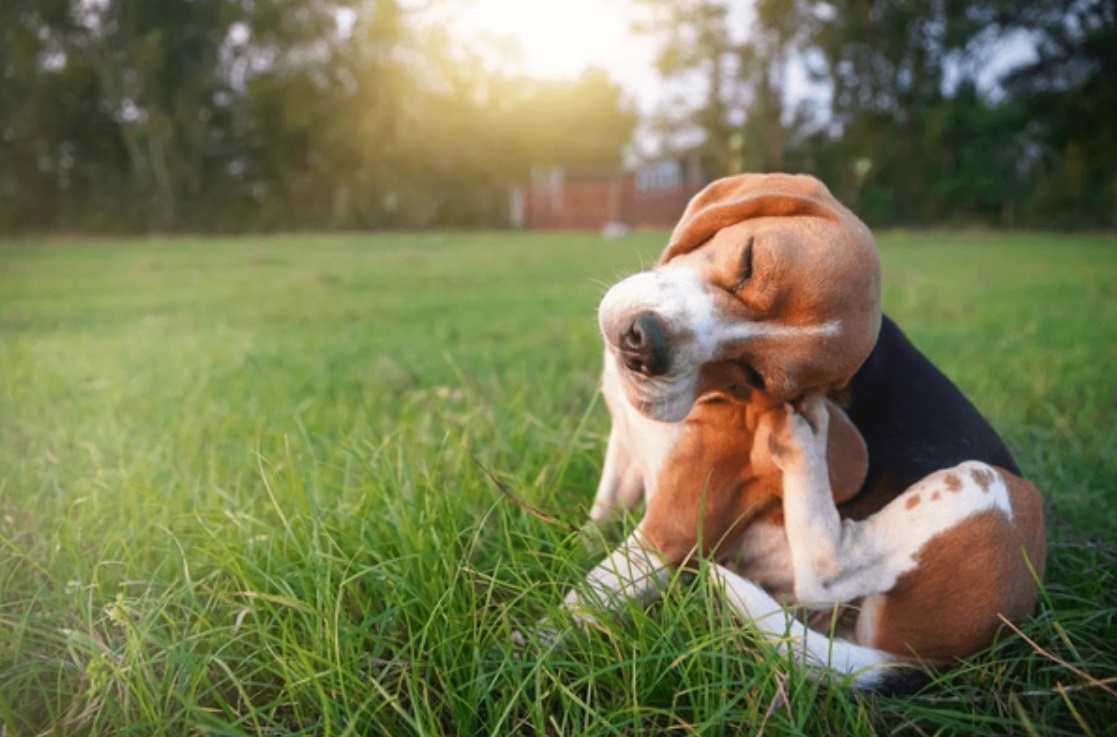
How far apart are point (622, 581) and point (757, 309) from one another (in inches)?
26.5

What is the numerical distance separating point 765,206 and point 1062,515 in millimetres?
1863

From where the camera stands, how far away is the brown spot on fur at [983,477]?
6.14 ft

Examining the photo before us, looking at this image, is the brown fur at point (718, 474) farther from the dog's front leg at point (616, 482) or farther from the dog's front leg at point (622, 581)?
the dog's front leg at point (616, 482)

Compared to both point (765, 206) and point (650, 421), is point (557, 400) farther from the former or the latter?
point (765, 206)

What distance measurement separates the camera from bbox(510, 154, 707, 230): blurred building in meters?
27.0

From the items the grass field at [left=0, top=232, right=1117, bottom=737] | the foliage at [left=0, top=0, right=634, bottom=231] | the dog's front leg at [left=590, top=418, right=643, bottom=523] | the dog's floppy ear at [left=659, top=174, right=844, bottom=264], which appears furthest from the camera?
the foliage at [left=0, top=0, right=634, bottom=231]

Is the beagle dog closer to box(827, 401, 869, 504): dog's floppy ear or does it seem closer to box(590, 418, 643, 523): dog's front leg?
box(827, 401, 869, 504): dog's floppy ear

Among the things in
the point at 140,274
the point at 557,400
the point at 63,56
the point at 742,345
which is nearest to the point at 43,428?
the point at 557,400

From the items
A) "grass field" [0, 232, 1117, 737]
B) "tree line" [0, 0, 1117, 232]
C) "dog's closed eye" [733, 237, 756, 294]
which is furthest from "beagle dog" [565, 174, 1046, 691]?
"tree line" [0, 0, 1117, 232]

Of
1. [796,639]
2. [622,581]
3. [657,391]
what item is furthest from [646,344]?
[796,639]

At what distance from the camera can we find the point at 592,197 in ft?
97.0

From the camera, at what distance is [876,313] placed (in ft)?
5.91

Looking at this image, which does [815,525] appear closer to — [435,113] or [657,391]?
[657,391]

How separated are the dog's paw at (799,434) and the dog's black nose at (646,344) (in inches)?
12.0
